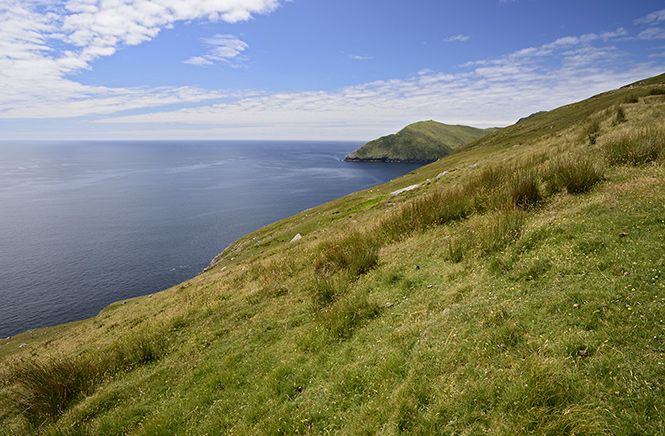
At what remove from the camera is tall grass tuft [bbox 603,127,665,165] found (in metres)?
10.8

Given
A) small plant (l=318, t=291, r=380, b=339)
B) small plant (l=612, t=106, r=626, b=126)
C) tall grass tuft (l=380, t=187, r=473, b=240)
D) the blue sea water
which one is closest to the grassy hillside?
small plant (l=318, t=291, r=380, b=339)

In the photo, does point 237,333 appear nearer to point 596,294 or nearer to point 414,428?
point 414,428

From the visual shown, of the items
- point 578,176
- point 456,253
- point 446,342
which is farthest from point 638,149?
point 446,342

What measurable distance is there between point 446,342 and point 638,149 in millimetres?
12161

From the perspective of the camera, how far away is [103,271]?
195 feet

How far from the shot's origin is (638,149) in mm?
11062

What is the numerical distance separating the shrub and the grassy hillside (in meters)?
0.05

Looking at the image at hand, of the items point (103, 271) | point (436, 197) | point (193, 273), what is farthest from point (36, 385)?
point (103, 271)

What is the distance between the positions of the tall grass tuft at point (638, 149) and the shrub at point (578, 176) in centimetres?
185

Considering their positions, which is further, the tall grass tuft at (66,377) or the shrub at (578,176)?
the shrub at (578,176)

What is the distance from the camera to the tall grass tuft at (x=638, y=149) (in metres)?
10.8

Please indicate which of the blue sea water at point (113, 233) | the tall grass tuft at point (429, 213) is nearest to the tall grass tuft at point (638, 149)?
the tall grass tuft at point (429, 213)

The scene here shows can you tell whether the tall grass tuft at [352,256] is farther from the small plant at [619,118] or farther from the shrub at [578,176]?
the small plant at [619,118]

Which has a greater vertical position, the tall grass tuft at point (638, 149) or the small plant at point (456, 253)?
the tall grass tuft at point (638, 149)
